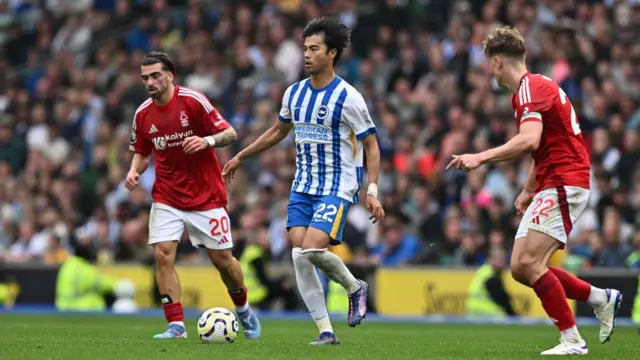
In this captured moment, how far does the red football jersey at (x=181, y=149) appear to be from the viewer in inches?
459

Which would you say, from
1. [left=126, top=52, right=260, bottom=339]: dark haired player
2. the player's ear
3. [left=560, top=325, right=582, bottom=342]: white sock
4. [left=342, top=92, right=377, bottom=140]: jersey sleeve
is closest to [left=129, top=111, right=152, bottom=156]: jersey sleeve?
[left=126, top=52, right=260, bottom=339]: dark haired player

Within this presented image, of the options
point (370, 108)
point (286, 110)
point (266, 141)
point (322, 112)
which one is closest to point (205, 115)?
point (266, 141)

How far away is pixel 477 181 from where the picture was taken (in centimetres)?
1972

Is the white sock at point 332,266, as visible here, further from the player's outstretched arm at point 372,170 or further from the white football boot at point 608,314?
the white football boot at point 608,314

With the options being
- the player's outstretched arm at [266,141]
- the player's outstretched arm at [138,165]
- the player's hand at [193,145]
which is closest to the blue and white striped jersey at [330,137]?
the player's outstretched arm at [266,141]

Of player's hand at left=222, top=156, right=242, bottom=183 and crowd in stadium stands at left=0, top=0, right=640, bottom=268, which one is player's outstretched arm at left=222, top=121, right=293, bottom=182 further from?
crowd in stadium stands at left=0, top=0, right=640, bottom=268

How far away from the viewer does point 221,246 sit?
38.3 ft

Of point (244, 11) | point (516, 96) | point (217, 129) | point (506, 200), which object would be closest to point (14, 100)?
point (244, 11)

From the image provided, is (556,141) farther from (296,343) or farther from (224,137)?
(224,137)

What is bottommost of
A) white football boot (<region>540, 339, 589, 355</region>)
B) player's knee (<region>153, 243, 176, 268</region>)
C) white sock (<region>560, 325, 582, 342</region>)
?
white football boot (<region>540, 339, 589, 355</region>)

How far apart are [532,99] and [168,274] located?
387 centimetres

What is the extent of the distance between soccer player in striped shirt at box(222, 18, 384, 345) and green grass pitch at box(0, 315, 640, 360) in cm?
52

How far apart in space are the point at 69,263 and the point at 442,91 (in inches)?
268

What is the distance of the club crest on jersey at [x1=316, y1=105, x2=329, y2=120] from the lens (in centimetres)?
1046
